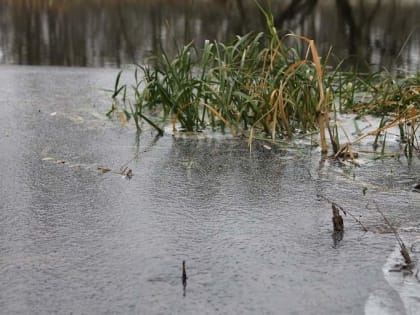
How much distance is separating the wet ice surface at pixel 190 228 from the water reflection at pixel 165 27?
8.02ft

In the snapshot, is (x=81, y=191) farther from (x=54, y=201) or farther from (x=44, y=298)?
(x=44, y=298)

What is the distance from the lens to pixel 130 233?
2.17 metres

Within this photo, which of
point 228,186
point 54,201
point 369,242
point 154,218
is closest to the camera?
point 369,242

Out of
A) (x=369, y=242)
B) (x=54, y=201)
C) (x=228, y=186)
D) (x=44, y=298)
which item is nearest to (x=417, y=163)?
(x=228, y=186)

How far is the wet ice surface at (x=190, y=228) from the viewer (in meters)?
Answer: 1.75

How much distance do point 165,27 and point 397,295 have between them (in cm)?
822

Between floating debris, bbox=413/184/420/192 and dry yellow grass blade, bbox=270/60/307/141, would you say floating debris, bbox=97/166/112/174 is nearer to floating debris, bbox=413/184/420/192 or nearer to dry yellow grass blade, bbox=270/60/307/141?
dry yellow grass blade, bbox=270/60/307/141

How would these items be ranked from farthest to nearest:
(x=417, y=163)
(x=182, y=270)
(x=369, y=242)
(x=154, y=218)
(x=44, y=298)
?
(x=417, y=163) → (x=154, y=218) → (x=369, y=242) → (x=182, y=270) → (x=44, y=298)

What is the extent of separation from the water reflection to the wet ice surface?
96.2 inches

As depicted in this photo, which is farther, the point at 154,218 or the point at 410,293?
the point at 154,218

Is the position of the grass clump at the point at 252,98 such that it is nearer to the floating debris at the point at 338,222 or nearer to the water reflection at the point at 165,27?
→ the floating debris at the point at 338,222

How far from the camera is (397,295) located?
177 cm

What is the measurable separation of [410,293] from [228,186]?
105cm

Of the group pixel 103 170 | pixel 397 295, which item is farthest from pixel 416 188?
pixel 103 170
